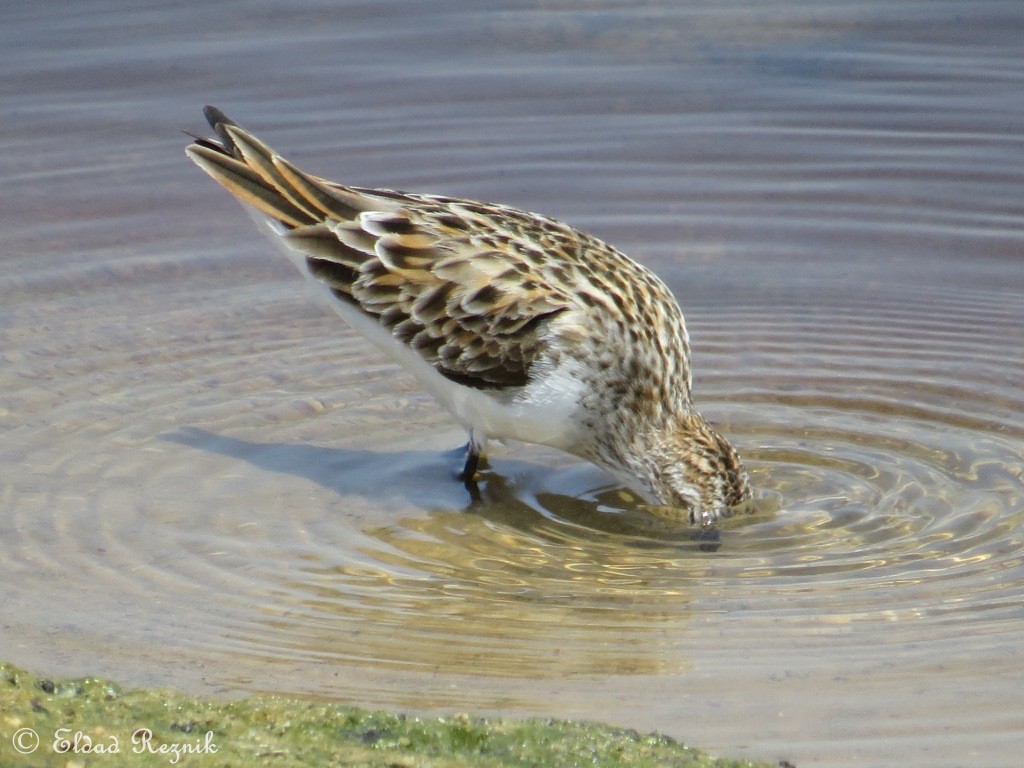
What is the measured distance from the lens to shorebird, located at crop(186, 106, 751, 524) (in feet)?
23.7

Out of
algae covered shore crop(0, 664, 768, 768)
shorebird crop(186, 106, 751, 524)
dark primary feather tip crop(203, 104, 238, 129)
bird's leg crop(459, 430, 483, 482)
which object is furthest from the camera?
dark primary feather tip crop(203, 104, 238, 129)

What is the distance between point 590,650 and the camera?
5.67 m

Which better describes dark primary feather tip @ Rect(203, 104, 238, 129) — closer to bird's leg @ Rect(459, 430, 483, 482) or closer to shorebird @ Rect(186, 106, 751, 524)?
shorebird @ Rect(186, 106, 751, 524)

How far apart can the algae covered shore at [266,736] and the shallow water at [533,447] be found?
51 cm

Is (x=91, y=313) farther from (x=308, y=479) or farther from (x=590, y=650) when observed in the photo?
(x=590, y=650)

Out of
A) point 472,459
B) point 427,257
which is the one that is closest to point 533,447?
point 472,459

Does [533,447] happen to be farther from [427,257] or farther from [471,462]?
[427,257]

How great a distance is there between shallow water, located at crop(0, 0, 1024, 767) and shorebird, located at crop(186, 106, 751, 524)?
13.3 inches

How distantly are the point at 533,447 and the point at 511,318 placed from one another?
1.21 m

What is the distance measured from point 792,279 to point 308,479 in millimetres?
3923

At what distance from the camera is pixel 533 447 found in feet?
27.1

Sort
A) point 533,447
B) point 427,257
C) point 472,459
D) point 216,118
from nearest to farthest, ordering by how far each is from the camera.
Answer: point 427,257
point 472,459
point 216,118
point 533,447

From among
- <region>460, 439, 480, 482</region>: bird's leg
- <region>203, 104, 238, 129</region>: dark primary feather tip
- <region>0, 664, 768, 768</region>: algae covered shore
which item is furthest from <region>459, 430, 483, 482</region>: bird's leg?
<region>0, 664, 768, 768</region>: algae covered shore

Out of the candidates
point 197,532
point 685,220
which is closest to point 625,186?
point 685,220
